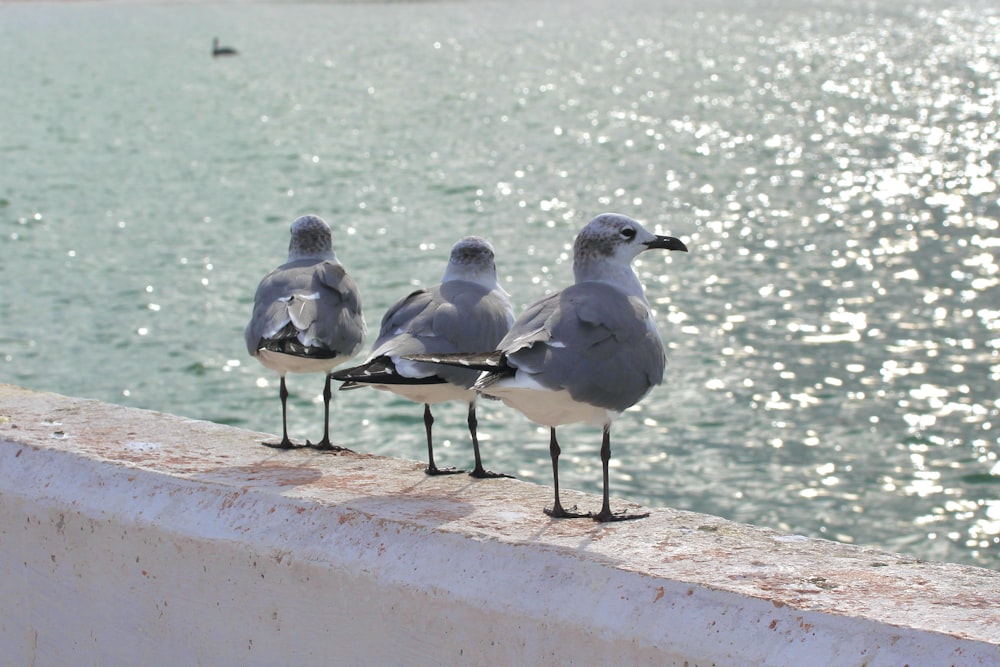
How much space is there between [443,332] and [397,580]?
140cm

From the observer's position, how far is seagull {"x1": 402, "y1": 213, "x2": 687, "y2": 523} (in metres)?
3.68

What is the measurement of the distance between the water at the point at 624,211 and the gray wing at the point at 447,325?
15.8 feet

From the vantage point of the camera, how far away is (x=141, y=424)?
4.33 meters

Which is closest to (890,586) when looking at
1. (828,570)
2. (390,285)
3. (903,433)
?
(828,570)

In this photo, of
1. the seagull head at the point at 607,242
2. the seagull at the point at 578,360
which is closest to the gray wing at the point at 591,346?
the seagull at the point at 578,360

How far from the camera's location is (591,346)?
3834 millimetres

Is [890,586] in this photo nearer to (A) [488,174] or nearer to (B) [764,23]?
(A) [488,174]

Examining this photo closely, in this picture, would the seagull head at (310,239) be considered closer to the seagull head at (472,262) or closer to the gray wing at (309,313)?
the gray wing at (309,313)

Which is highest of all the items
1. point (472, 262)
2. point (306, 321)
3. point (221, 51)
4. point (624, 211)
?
point (221, 51)

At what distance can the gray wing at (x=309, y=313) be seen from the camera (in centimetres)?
495

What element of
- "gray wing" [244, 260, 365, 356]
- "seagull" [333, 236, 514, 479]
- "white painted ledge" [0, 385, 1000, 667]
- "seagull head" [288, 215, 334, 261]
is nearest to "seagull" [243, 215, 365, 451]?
"gray wing" [244, 260, 365, 356]

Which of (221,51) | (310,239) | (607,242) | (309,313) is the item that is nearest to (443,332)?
(607,242)

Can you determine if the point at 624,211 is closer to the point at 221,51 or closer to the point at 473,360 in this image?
the point at 473,360

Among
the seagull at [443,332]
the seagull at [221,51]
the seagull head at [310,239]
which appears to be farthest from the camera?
the seagull at [221,51]
